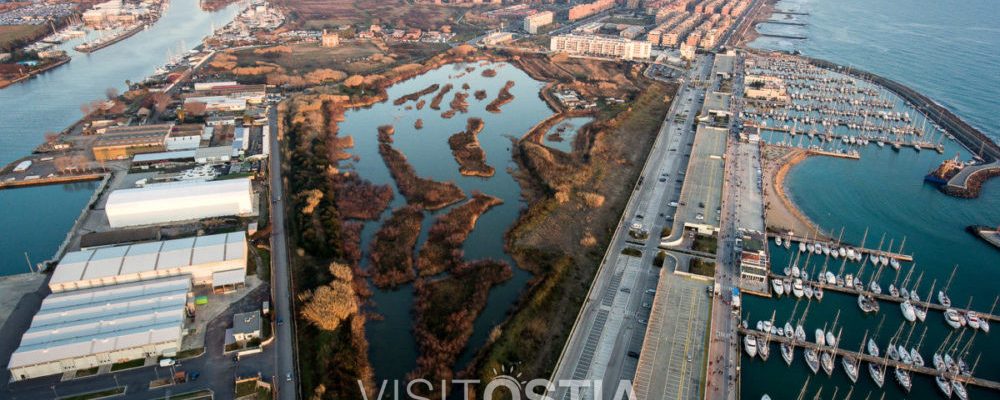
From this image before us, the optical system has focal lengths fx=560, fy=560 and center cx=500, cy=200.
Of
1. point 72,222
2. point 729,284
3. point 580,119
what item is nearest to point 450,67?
point 580,119

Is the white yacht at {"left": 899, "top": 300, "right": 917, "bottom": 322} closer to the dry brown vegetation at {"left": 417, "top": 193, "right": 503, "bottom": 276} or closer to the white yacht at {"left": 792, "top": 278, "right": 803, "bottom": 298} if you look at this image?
the white yacht at {"left": 792, "top": 278, "right": 803, "bottom": 298}

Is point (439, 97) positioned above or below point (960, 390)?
above

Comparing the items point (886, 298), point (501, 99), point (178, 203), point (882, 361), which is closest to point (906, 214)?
point (886, 298)

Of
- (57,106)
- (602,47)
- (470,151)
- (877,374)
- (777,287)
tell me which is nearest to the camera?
(877,374)

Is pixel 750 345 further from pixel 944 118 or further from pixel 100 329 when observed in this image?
pixel 944 118

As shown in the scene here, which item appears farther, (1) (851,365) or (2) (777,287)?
(2) (777,287)
